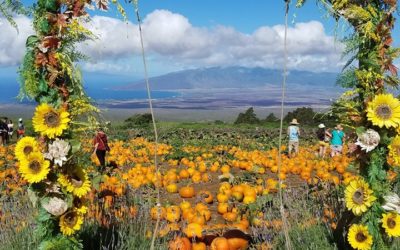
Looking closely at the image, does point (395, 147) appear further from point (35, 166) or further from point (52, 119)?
point (35, 166)

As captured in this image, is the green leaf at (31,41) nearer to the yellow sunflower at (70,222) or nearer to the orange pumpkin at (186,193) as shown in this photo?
the yellow sunflower at (70,222)

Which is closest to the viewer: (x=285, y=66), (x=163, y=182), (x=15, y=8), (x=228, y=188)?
(x=15, y=8)

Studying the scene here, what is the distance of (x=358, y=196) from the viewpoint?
5.14 m

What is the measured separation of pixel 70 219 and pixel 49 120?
91 cm

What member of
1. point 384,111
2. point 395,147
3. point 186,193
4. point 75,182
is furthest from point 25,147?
point 186,193

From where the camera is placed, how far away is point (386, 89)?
518cm

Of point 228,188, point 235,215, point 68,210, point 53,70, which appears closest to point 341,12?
point 53,70

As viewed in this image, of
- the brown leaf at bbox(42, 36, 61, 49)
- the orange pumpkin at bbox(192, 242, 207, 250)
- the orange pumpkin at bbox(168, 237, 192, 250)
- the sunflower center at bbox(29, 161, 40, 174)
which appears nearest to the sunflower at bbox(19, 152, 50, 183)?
the sunflower center at bbox(29, 161, 40, 174)

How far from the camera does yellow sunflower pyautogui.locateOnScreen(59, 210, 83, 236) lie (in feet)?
14.3

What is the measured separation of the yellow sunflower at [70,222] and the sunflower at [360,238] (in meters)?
2.73

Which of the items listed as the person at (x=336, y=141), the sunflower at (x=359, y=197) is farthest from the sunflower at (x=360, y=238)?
the person at (x=336, y=141)

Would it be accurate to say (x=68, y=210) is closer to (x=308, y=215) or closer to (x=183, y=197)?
(x=308, y=215)

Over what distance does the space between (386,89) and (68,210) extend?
340cm

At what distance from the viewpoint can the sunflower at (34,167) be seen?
4.21 m
